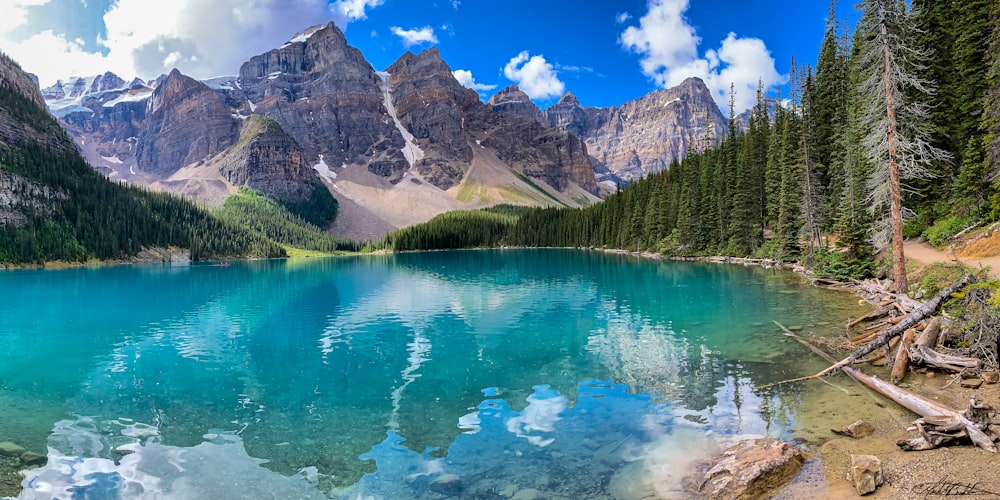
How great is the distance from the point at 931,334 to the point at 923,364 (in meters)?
1.51

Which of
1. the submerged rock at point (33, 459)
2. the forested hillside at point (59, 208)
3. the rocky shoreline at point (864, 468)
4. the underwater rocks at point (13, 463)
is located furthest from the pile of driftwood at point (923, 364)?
the forested hillside at point (59, 208)

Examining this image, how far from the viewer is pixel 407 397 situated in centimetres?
1881

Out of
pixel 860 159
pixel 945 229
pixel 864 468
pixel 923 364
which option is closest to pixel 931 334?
pixel 923 364

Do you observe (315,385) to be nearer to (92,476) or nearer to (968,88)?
(92,476)

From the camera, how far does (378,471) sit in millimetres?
12836

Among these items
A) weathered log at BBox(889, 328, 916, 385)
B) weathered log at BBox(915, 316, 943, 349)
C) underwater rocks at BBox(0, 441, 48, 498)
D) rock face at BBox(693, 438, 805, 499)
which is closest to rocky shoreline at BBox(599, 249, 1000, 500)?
rock face at BBox(693, 438, 805, 499)

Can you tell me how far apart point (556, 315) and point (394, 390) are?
743 inches

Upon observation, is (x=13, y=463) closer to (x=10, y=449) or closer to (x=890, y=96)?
(x=10, y=449)

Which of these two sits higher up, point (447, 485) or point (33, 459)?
point (447, 485)

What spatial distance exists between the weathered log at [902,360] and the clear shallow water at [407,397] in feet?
9.42

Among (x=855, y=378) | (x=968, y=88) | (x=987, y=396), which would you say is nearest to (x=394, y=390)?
(x=855, y=378)

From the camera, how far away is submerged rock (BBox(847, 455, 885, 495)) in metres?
9.42

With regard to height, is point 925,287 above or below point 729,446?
above

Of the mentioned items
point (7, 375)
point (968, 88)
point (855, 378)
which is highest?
point (968, 88)
